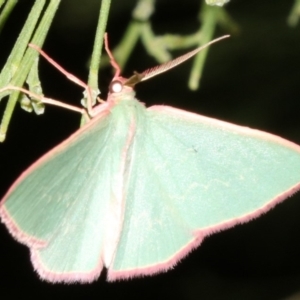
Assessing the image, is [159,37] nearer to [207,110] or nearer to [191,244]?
[191,244]

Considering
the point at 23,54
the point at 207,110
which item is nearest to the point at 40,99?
the point at 23,54

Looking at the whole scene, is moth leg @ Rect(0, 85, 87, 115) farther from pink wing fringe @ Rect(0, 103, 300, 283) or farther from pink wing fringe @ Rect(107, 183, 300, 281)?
pink wing fringe @ Rect(107, 183, 300, 281)

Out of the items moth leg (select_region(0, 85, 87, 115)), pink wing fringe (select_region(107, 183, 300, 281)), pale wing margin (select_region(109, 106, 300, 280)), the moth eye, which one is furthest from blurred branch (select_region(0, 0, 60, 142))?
pink wing fringe (select_region(107, 183, 300, 281))

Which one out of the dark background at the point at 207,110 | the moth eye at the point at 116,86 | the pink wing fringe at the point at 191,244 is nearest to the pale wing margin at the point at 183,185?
the pink wing fringe at the point at 191,244

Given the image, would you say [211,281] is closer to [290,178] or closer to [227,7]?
[227,7]

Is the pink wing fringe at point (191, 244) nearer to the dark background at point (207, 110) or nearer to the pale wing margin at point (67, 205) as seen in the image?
the pale wing margin at point (67, 205)

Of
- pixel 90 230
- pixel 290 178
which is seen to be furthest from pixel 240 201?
pixel 90 230
